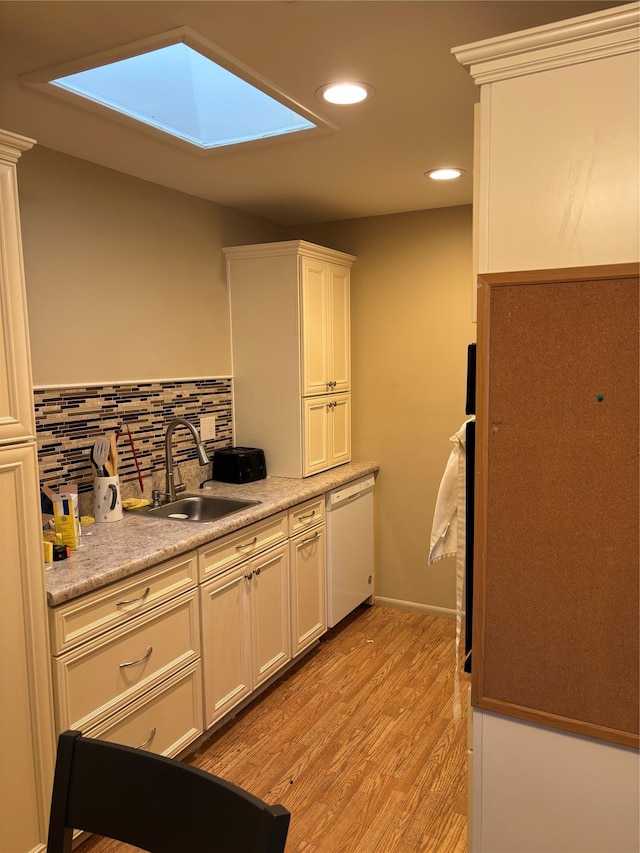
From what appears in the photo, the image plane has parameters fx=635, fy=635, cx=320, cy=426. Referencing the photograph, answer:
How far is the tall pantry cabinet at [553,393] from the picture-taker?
4.33 feet

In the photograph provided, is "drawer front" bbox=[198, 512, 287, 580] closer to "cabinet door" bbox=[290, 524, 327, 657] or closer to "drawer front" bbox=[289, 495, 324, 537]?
"drawer front" bbox=[289, 495, 324, 537]

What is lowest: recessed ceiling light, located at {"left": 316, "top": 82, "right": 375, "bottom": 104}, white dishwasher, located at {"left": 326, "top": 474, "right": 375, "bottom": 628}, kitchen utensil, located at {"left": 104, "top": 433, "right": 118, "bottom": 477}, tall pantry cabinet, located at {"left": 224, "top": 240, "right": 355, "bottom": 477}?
white dishwasher, located at {"left": 326, "top": 474, "right": 375, "bottom": 628}

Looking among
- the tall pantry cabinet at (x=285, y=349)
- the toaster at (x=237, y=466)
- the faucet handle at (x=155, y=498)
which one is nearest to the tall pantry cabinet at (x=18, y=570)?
the faucet handle at (x=155, y=498)

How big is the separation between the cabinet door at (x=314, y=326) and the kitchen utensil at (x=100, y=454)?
118 centimetres

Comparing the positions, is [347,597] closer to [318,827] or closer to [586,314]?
[318,827]

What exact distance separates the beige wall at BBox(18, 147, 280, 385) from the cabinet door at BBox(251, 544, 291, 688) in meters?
1.05

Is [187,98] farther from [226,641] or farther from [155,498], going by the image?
[226,641]

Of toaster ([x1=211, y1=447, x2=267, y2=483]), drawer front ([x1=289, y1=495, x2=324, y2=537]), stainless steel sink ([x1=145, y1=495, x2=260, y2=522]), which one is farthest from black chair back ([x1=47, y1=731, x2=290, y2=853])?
toaster ([x1=211, y1=447, x2=267, y2=483])

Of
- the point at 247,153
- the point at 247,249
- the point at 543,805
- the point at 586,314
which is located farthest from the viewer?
the point at 247,249

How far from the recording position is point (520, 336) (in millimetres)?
1419

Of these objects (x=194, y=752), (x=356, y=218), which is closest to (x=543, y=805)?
(x=194, y=752)

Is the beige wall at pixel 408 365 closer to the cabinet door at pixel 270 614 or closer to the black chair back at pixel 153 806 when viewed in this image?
the cabinet door at pixel 270 614

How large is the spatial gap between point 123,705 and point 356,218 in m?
2.97

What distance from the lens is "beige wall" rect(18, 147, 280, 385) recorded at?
2479 mm
